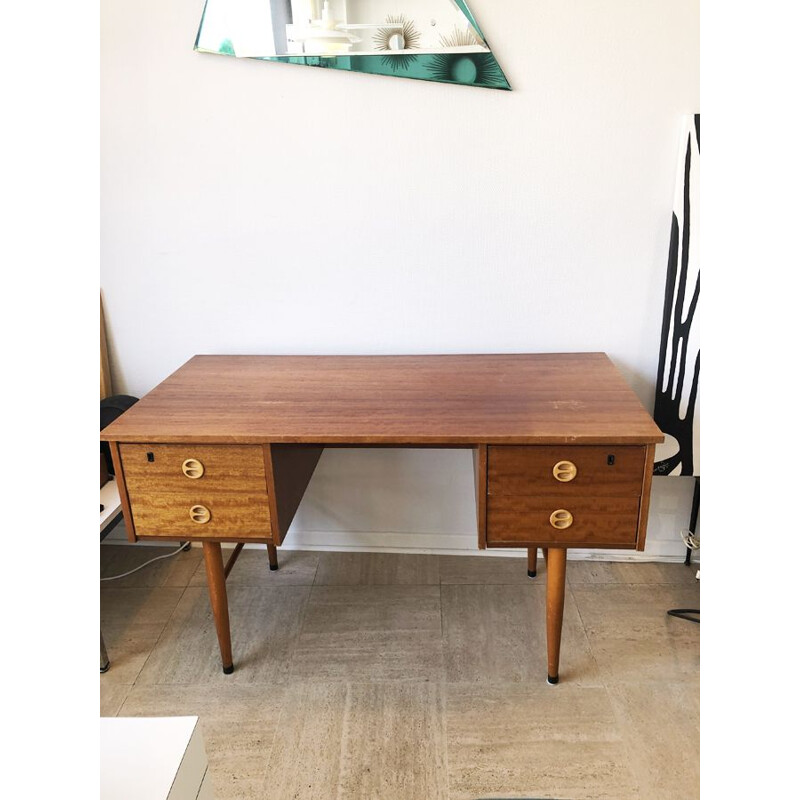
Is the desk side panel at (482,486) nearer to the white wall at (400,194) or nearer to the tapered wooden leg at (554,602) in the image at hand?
the tapered wooden leg at (554,602)

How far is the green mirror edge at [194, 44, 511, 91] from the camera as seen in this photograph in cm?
165

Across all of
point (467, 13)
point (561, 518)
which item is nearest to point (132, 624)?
point (561, 518)

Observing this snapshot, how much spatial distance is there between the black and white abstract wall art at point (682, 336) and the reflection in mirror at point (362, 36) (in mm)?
498

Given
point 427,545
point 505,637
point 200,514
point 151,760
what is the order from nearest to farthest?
point 151,760
point 200,514
point 505,637
point 427,545

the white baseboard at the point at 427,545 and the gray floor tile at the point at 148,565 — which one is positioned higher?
the white baseboard at the point at 427,545

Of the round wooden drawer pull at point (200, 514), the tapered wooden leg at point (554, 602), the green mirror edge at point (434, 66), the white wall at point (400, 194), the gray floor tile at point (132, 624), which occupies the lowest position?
the gray floor tile at point (132, 624)

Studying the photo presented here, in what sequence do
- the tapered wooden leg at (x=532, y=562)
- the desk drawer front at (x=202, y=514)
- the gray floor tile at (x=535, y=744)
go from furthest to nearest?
the tapered wooden leg at (x=532, y=562)
the desk drawer front at (x=202, y=514)
the gray floor tile at (x=535, y=744)

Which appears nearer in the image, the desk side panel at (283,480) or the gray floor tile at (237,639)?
the desk side panel at (283,480)

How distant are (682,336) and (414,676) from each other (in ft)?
3.66

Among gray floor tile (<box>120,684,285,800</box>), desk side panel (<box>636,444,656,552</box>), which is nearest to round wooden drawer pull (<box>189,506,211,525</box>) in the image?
gray floor tile (<box>120,684,285,800</box>)

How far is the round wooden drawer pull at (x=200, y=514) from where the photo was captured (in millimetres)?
1469

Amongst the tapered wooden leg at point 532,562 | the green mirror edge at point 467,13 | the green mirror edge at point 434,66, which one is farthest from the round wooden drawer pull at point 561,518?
the green mirror edge at point 467,13

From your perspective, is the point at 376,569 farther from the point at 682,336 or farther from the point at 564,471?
the point at 682,336

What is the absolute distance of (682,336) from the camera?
1809 millimetres
